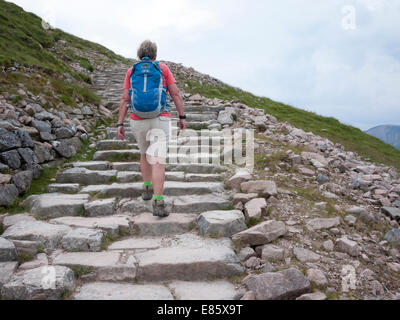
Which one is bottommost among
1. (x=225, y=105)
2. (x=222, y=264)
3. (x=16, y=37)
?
(x=222, y=264)

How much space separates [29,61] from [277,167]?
321 inches

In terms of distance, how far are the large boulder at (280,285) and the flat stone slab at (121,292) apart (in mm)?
890

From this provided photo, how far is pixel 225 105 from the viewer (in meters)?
10.3

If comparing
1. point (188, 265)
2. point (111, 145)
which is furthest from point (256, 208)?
point (111, 145)

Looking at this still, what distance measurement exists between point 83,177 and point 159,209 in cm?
237

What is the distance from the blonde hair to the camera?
13.6ft

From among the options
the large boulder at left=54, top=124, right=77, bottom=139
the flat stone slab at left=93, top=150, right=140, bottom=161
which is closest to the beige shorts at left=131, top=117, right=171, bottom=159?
the flat stone slab at left=93, top=150, right=140, bottom=161

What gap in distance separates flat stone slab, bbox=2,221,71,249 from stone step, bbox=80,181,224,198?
1.26 metres

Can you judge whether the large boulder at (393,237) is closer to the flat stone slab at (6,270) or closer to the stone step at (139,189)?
the stone step at (139,189)

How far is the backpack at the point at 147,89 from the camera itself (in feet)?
12.7

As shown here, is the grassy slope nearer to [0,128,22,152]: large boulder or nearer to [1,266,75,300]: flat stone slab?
[0,128,22,152]: large boulder

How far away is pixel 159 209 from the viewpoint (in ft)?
14.0

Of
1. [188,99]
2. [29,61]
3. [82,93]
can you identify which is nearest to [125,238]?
[82,93]
